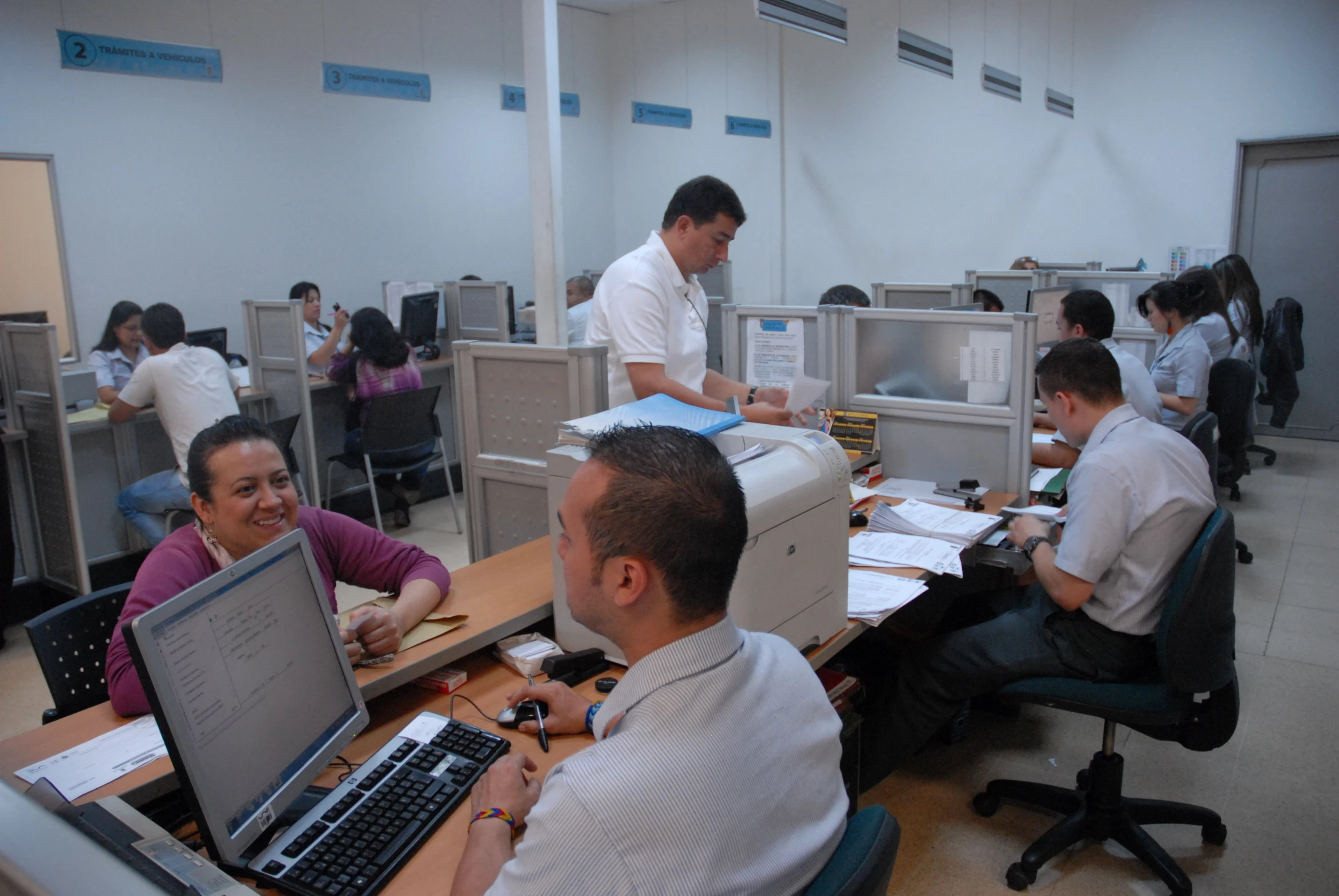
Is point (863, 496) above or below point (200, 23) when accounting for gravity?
below

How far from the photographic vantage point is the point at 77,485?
4234mm

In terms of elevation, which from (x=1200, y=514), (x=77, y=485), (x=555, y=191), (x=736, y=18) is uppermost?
(x=736, y=18)

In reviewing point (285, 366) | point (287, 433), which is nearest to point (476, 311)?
point (285, 366)

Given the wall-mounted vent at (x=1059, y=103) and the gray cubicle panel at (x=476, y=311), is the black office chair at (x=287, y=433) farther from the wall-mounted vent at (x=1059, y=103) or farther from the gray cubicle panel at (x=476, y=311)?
the wall-mounted vent at (x=1059, y=103)

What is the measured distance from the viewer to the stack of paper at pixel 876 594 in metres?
2.02

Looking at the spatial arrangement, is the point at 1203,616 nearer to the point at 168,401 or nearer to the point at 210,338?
the point at 168,401

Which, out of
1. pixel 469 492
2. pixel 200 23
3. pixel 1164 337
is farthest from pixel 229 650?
pixel 200 23

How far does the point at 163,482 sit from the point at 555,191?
2062mm

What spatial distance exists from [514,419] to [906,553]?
113 cm

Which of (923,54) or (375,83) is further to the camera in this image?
(375,83)

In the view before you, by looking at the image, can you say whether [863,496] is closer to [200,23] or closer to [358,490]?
[358,490]

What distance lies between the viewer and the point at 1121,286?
538cm

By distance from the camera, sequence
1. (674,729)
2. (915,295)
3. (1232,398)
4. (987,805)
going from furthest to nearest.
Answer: (915,295), (1232,398), (987,805), (674,729)

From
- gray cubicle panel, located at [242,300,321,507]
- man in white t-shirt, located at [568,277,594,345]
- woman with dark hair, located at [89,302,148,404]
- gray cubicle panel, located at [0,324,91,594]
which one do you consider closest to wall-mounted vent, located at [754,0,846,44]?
man in white t-shirt, located at [568,277,594,345]
